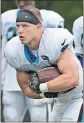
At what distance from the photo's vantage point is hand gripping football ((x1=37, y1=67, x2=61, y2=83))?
5.70 m

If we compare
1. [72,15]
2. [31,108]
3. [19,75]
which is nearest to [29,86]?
[19,75]

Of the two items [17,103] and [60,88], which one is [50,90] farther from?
[17,103]

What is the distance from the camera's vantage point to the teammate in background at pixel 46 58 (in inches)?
222

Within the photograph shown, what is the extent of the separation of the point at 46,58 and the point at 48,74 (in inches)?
5.7

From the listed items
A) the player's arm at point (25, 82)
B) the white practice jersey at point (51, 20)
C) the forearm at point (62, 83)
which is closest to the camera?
the forearm at point (62, 83)

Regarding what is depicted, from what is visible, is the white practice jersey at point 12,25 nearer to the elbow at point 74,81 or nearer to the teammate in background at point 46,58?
the teammate in background at point 46,58

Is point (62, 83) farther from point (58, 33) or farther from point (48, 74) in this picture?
point (58, 33)

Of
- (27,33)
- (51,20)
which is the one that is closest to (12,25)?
(51,20)

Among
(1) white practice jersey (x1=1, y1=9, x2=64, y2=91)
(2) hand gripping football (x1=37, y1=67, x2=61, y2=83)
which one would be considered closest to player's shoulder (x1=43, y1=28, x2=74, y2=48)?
(2) hand gripping football (x1=37, y1=67, x2=61, y2=83)

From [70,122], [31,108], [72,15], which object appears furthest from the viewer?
[72,15]

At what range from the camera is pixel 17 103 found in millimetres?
7504

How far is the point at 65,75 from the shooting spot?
5.59 m

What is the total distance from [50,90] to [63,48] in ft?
1.24

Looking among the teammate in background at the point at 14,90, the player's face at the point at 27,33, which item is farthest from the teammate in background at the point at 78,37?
the player's face at the point at 27,33
